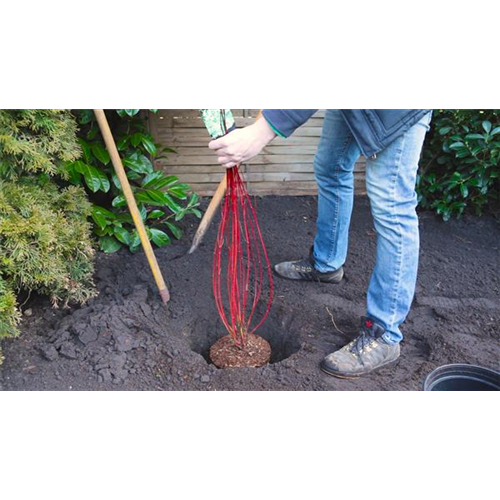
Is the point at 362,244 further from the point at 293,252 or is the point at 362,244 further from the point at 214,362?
the point at 214,362

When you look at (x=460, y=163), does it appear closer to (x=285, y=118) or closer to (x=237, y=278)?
(x=237, y=278)

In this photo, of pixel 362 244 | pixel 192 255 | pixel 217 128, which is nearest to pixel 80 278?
pixel 192 255

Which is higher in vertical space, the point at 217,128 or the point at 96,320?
the point at 217,128

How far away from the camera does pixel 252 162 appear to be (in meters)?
3.83

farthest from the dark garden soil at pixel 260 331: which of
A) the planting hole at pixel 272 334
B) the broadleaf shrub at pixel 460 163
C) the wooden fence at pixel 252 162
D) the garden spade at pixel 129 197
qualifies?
the wooden fence at pixel 252 162

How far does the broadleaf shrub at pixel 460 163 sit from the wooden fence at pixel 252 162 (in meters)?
0.51

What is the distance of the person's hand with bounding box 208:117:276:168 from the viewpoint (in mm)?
1668

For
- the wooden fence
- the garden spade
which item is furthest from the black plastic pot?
the wooden fence

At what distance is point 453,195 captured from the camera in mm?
3506

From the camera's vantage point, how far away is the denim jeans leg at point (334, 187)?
2.46 meters

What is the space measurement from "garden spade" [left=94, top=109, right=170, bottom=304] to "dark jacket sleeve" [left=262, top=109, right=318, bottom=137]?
889 millimetres

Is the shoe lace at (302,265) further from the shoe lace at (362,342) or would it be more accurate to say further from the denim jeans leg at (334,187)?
the shoe lace at (362,342)
